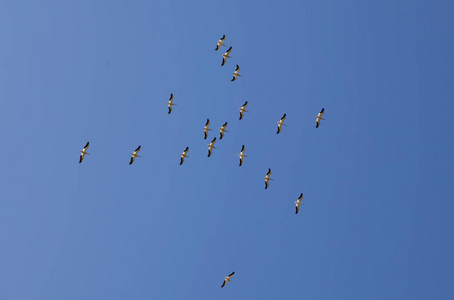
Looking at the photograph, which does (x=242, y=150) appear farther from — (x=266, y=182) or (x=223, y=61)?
(x=223, y=61)

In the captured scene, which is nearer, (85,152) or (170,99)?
(85,152)

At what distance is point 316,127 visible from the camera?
16588cm

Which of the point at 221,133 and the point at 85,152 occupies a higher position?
the point at 221,133

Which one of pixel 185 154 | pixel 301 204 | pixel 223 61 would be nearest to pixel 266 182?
pixel 301 204

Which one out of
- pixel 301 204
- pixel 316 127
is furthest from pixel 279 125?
pixel 301 204

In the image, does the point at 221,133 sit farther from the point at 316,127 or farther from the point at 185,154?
the point at 316,127

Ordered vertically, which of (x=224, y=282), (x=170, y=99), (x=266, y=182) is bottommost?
(x=224, y=282)

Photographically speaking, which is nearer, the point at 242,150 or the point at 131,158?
the point at 131,158

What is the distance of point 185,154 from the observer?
16200 centimetres

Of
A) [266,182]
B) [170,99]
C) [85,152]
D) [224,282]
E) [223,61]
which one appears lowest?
[224,282]

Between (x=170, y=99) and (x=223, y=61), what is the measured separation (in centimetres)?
1624

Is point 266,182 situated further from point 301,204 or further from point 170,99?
point 170,99

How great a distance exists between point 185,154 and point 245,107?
2023 centimetres

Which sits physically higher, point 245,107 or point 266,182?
point 245,107
